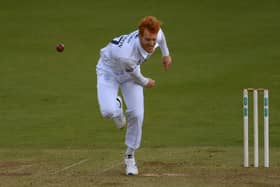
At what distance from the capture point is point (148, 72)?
1019 inches

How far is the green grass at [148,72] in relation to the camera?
17.7 meters

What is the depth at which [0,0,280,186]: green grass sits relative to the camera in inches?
695

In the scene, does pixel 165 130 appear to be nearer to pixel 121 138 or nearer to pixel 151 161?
pixel 121 138

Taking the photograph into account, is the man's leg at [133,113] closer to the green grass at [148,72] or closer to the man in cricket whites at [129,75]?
the man in cricket whites at [129,75]

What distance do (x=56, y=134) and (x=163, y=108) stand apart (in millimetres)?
4184

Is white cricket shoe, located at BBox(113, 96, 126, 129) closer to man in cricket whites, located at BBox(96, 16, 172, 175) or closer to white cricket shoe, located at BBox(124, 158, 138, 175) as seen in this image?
man in cricket whites, located at BBox(96, 16, 172, 175)

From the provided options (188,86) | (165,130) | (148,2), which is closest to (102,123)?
(165,130)

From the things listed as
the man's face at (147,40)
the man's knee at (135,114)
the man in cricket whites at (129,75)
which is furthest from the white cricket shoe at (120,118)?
the man's face at (147,40)

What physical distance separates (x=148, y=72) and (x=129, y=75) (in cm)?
1473

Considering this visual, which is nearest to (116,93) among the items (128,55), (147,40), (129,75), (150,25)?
(129,75)

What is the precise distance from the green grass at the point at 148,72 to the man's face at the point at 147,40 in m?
1.65

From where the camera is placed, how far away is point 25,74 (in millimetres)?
26344

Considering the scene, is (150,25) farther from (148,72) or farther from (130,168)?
(148,72)

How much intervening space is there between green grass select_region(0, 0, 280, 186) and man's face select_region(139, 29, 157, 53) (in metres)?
1.65
